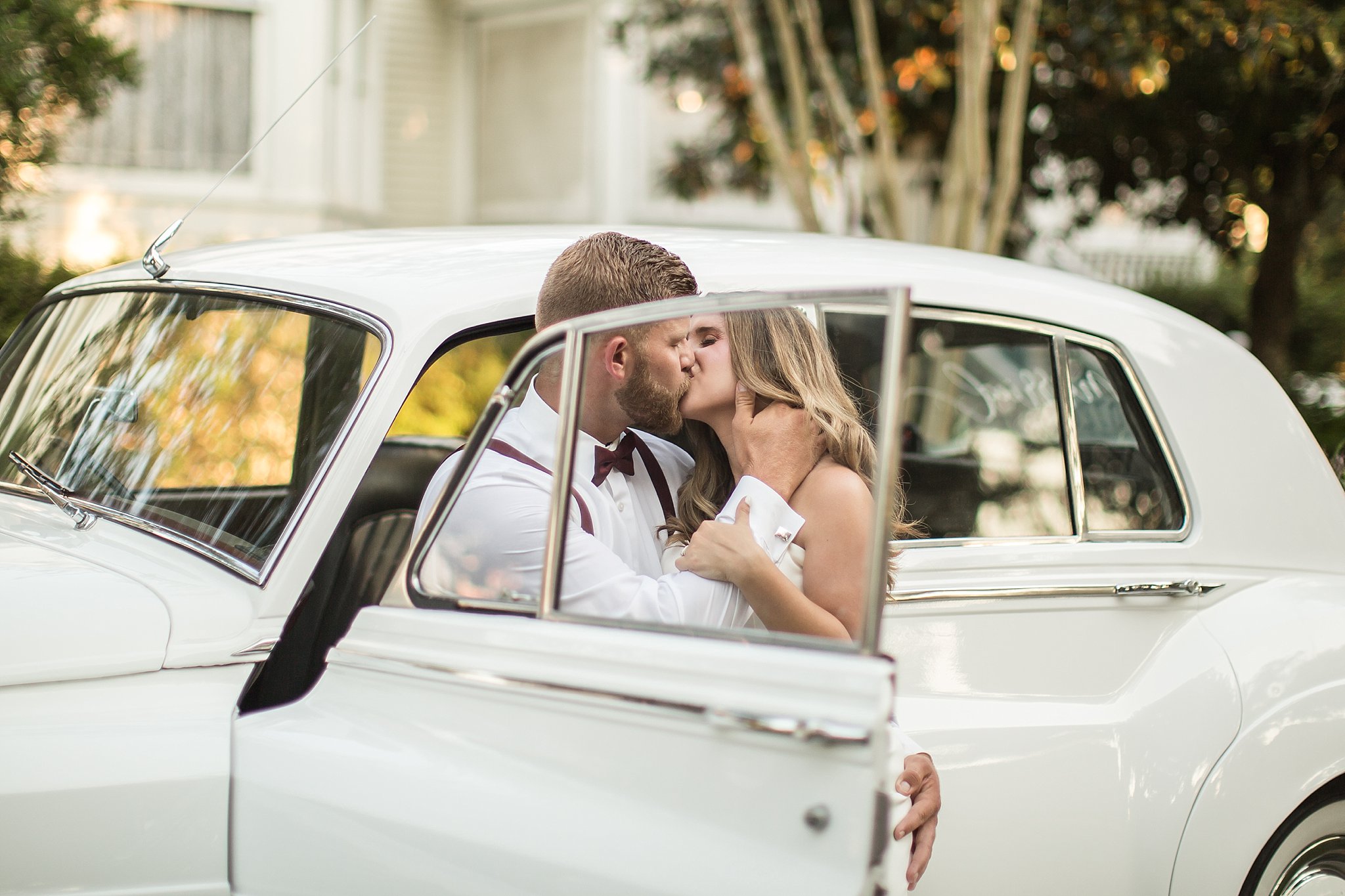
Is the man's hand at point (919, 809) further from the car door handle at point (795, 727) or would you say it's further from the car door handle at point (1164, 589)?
the car door handle at point (1164, 589)

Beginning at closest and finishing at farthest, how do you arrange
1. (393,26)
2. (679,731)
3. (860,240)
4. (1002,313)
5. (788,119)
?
(679,731) < (1002,313) < (860,240) < (788,119) < (393,26)

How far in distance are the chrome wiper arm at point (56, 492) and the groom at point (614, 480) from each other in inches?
26.8

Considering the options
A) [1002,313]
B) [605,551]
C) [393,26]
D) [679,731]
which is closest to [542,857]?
[679,731]

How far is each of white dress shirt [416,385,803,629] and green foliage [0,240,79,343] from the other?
163 inches

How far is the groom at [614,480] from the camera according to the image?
2.09 m

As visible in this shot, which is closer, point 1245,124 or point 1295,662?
point 1295,662

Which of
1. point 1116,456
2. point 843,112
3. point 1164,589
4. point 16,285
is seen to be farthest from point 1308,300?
point 16,285

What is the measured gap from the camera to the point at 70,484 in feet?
8.40

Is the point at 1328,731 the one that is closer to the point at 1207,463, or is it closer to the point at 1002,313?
the point at 1207,463

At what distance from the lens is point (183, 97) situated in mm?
10867

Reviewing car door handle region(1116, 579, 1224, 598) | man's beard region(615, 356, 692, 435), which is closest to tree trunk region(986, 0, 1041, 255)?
car door handle region(1116, 579, 1224, 598)

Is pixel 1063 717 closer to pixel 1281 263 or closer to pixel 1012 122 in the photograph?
pixel 1012 122

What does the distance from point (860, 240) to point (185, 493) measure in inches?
68.6

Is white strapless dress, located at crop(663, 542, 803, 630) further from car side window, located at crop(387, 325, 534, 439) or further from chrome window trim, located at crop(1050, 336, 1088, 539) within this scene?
car side window, located at crop(387, 325, 534, 439)
